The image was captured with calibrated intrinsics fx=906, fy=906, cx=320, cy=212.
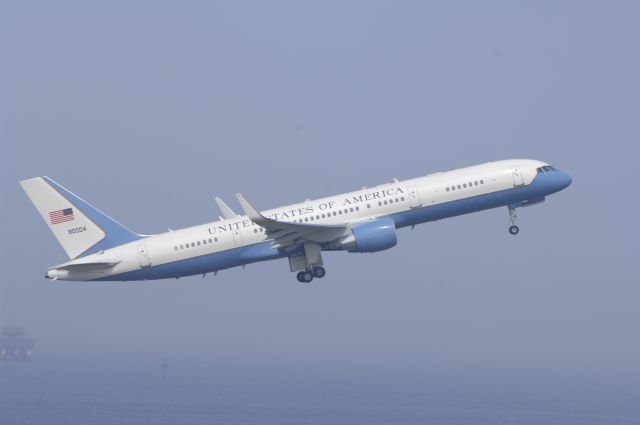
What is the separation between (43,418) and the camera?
620 feet

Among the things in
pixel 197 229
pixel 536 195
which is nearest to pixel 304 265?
pixel 197 229

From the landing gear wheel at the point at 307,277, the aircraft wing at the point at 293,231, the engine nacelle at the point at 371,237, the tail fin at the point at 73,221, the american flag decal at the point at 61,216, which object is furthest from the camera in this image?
the american flag decal at the point at 61,216

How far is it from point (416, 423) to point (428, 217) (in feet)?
451

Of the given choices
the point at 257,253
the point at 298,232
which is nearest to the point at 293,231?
the point at 298,232

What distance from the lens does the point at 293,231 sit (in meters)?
54.4

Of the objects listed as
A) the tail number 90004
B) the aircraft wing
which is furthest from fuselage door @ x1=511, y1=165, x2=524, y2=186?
the tail number 90004

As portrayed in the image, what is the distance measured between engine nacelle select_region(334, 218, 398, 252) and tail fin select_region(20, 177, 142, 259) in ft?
44.7

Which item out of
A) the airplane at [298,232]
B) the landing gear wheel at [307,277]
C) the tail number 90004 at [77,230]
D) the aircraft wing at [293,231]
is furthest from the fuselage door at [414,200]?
the tail number 90004 at [77,230]

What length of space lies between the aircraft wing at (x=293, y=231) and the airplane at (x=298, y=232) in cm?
6

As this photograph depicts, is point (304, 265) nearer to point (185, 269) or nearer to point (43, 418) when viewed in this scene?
point (185, 269)

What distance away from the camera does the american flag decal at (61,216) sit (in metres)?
58.7

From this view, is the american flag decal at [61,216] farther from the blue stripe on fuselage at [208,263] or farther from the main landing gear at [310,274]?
the main landing gear at [310,274]

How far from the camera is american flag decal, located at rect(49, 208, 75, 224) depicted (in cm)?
5872

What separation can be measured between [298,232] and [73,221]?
15.2m
